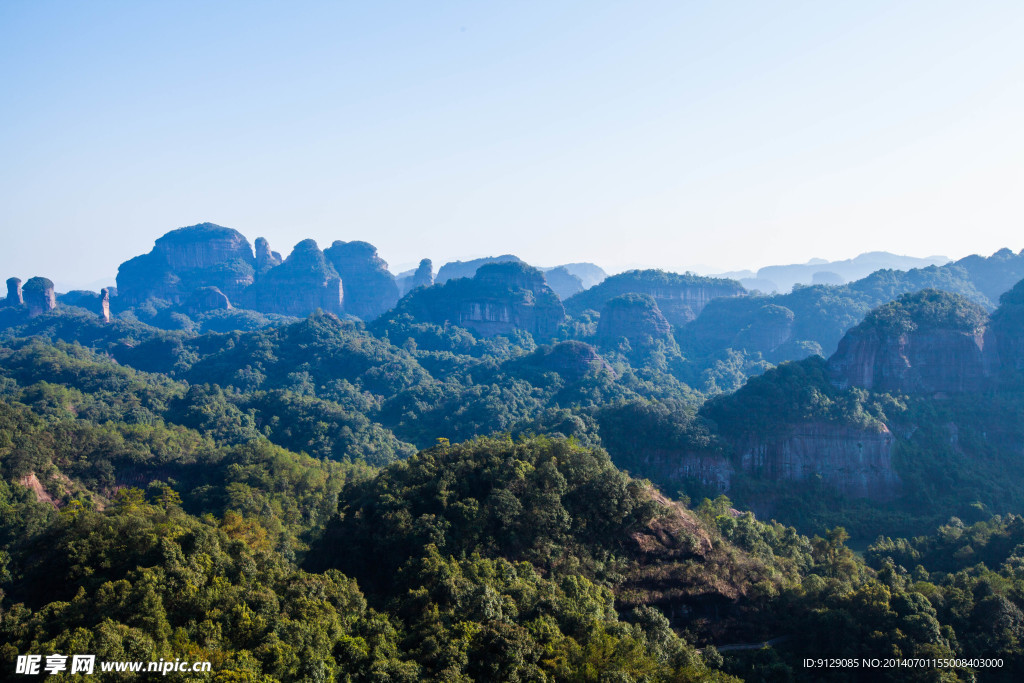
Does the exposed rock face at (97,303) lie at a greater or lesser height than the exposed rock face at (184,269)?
lesser

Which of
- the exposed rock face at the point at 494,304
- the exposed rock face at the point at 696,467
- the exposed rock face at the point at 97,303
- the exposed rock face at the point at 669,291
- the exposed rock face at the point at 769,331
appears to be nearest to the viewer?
the exposed rock face at the point at 696,467

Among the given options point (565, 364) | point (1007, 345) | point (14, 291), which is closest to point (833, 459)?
point (1007, 345)

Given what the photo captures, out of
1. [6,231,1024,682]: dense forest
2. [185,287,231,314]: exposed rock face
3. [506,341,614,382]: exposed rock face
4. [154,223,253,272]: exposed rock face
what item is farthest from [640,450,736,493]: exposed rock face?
[154,223,253,272]: exposed rock face

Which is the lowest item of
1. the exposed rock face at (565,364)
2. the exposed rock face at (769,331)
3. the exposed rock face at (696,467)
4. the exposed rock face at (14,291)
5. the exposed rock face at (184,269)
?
the exposed rock face at (696,467)

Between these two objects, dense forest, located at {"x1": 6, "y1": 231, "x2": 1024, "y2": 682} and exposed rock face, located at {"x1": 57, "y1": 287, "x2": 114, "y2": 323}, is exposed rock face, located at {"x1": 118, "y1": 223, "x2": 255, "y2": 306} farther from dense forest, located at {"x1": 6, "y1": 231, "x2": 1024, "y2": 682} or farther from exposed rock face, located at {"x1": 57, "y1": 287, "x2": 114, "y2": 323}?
dense forest, located at {"x1": 6, "y1": 231, "x2": 1024, "y2": 682}

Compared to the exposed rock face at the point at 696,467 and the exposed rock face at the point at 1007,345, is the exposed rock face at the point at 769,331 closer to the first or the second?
the exposed rock face at the point at 1007,345

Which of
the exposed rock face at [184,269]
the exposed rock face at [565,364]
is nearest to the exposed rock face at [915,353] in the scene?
the exposed rock face at [565,364]

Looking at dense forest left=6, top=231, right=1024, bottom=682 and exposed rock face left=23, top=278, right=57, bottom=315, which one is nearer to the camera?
dense forest left=6, top=231, right=1024, bottom=682
